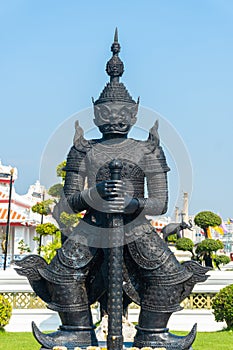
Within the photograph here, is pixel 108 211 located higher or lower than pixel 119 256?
higher

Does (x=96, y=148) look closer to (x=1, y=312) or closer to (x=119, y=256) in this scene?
(x=119, y=256)

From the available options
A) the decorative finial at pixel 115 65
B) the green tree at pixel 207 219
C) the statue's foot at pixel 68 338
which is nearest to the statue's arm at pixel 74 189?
the decorative finial at pixel 115 65

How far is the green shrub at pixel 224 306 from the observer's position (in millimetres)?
11398

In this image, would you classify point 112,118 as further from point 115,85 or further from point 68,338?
point 68,338

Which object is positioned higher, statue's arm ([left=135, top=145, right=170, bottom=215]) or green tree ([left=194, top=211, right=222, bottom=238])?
green tree ([left=194, top=211, right=222, bottom=238])

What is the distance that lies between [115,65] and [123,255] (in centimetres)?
182

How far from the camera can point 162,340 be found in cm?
598

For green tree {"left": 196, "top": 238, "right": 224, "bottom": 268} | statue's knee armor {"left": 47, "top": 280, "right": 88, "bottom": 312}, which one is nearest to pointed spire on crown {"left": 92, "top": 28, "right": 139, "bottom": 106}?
statue's knee armor {"left": 47, "top": 280, "right": 88, "bottom": 312}

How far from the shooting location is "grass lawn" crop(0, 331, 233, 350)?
975 cm

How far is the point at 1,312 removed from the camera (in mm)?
11445

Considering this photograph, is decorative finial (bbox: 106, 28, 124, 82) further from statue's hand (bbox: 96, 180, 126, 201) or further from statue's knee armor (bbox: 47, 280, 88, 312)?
statue's knee armor (bbox: 47, 280, 88, 312)

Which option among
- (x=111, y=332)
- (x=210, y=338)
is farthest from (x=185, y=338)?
(x=210, y=338)

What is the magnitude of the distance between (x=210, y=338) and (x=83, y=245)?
5.46 meters

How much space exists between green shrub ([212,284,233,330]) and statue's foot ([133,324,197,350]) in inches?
219
